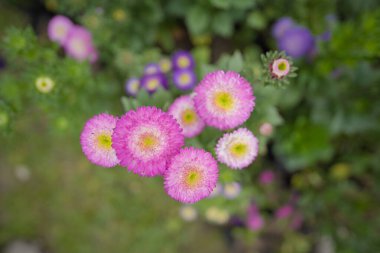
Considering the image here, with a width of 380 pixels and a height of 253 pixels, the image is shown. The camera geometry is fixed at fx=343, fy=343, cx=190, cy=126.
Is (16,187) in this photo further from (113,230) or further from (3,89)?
(3,89)

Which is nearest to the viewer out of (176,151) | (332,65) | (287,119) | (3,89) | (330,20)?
(176,151)

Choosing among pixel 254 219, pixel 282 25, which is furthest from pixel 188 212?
pixel 282 25

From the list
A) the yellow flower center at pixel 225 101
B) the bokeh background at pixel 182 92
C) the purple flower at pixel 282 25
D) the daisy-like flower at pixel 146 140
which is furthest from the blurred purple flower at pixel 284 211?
the daisy-like flower at pixel 146 140

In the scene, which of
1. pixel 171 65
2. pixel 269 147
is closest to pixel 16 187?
pixel 171 65

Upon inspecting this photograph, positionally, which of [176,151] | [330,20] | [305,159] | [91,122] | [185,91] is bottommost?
[176,151]

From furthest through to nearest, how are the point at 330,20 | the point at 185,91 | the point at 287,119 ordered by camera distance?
the point at 287,119, the point at 330,20, the point at 185,91

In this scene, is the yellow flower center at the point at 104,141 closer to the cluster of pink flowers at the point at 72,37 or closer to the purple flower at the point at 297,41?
the cluster of pink flowers at the point at 72,37
